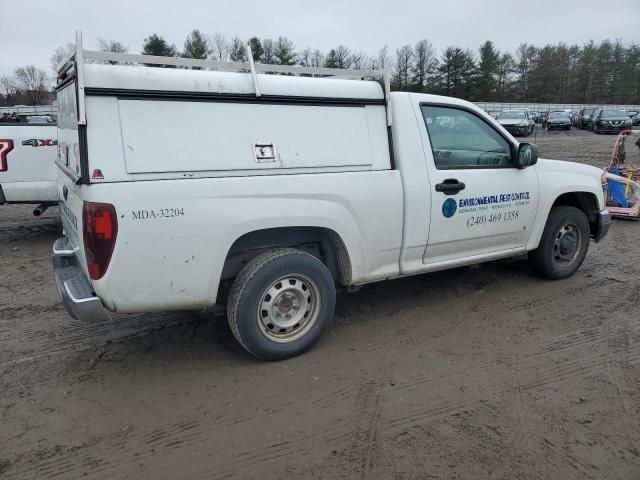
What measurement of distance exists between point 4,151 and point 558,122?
37.7 meters

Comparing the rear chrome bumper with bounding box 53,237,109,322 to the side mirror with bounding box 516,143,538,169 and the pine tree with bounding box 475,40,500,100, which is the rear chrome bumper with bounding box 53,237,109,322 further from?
the pine tree with bounding box 475,40,500,100

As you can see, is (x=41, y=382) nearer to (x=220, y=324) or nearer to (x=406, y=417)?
(x=220, y=324)

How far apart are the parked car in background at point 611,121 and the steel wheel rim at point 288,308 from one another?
34.2m

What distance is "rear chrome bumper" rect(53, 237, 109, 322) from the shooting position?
126 inches

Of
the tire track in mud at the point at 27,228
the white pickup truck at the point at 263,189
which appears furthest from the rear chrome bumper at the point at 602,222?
the tire track in mud at the point at 27,228

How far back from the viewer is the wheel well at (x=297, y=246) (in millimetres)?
3709

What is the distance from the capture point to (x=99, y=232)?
3.05 meters

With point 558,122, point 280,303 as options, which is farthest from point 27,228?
point 558,122

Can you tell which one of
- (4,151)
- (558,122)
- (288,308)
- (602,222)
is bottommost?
(288,308)

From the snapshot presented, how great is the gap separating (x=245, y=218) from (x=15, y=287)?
3647 mm

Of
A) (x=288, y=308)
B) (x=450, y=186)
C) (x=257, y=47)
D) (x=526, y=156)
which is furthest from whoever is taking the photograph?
(x=257, y=47)

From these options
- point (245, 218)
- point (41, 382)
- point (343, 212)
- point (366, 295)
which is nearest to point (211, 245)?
point (245, 218)

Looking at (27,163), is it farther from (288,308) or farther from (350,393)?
(350,393)

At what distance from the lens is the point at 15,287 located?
561cm
